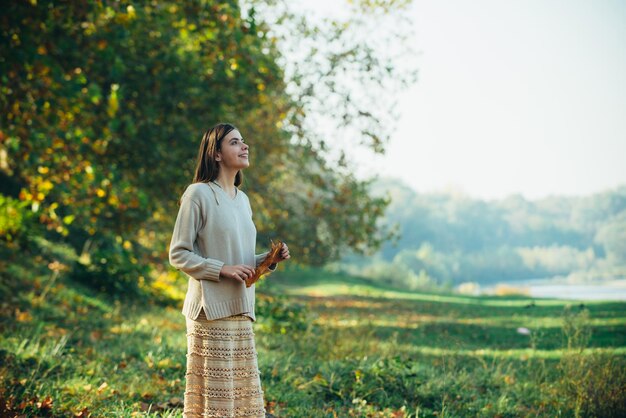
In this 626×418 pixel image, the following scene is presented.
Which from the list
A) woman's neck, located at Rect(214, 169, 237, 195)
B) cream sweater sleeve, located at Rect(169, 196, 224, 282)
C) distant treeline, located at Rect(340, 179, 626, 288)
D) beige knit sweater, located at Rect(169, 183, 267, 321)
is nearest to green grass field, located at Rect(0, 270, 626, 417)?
beige knit sweater, located at Rect(169, 183, 267, 321)

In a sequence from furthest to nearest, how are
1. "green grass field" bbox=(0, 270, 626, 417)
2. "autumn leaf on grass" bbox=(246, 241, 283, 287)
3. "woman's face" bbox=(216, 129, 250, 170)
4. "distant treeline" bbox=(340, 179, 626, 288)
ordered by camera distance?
"distant treeline" bbox=(340, 179, 626, 288) < "green grass field" bbox=(0, 270, 626, 417) < "woman's face" bbox=(216, 129, 250, 170) < "autumn leaf on grass" bbox=(246, 241, 283, 287)

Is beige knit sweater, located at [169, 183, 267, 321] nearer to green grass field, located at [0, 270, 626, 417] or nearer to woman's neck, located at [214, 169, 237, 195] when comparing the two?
woman's neck, located at [214, 169, 237, 195]

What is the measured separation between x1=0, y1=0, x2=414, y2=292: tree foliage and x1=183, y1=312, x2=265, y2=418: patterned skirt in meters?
4.98

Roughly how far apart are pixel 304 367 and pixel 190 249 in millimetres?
3526

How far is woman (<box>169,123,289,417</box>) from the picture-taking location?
3.67 metres

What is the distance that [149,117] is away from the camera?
10.0m

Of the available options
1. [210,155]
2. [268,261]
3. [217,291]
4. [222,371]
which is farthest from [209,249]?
[222,371]

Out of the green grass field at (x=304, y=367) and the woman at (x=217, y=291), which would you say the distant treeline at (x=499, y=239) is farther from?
the woman at (x=217, y=291)

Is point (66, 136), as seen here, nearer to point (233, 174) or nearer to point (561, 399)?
point (233, 174)

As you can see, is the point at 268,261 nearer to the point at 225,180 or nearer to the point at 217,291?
the point at 217,291

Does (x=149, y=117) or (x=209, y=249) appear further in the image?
(x=149, y=117)

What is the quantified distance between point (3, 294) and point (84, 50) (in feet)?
13.4

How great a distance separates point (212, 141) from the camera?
3895 millimetres

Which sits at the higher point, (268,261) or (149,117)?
(149,117)
